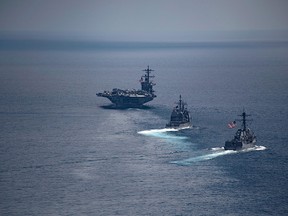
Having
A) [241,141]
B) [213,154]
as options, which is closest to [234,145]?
[241,141]

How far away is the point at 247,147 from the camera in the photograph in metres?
179

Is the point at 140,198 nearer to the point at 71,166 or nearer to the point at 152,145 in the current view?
the point at 71,166

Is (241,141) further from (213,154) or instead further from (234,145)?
(213,154)

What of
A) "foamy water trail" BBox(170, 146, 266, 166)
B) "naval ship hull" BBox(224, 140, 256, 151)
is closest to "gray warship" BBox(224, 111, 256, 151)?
"naval ship hull" BBox(224, 140, 256, 151)

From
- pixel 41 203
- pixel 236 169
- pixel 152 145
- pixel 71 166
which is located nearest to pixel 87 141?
pixel 152 145

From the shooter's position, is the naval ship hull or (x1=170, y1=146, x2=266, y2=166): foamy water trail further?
the naval ship hull

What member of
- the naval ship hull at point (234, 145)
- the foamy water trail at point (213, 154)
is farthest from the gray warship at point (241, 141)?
the foamy water trail at point (213, 154)

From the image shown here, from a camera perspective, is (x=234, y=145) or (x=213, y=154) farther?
(x=234, y=145)

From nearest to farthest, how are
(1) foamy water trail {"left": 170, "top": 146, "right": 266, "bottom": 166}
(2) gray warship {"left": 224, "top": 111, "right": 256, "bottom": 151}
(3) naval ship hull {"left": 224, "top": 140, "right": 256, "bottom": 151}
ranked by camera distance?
(1) foamy water trail {"left": 170, "top": 146, "right": 266, "bottom": 166}
(3) naval ship hull {"left": 224, "top": 140, "right": 256, "bottom": 151}
(2) gray warship {"left": 224, "top": 111, "right": 256, "bottom": 151}

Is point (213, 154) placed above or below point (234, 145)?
below

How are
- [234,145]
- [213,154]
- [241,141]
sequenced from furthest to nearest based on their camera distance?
[241,141], [234,145], [213,154]

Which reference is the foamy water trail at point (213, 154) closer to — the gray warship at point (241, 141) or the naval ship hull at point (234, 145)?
the naval ship hull at point (234, 145)

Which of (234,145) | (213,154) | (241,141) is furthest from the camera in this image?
(241,141)

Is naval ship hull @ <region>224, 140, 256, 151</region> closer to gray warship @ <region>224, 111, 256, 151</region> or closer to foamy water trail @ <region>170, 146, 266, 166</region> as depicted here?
gray warship @ <region>224, 111, 256, 151</region>
